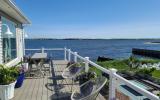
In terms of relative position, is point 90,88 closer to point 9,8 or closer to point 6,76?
point 6,76

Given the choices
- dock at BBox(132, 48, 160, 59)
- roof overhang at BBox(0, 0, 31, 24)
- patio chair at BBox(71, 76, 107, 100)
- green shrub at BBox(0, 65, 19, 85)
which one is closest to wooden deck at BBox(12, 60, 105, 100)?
green shrub at BBox(0, 65, 19, 85)

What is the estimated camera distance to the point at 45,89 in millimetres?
6875

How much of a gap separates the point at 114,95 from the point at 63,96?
Result: 4.84ft

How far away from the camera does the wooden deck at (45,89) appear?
238 inches

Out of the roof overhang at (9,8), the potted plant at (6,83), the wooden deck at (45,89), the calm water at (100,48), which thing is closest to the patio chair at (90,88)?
the wooden deck at (45,89)

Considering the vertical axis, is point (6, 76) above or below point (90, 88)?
above

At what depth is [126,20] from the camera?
49719mm

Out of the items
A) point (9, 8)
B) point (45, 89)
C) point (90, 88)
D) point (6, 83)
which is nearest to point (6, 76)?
point (6, 83)

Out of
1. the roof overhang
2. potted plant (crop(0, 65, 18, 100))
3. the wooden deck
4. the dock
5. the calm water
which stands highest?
the roof overhang

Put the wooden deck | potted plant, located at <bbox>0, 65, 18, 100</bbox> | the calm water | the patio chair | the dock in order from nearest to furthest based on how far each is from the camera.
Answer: the patio chair < potted plant, located at <bbox>0, 65, 18, 100</bbox> < the wooden deck < the dock < the calm water

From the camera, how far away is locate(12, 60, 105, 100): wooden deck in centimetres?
604

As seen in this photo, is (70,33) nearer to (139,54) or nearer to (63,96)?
(139,54)

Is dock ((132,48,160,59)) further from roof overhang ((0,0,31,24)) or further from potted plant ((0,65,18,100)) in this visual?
potted plant ((0,65,18,100))

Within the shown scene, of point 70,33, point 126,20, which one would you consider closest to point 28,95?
point 126,20
